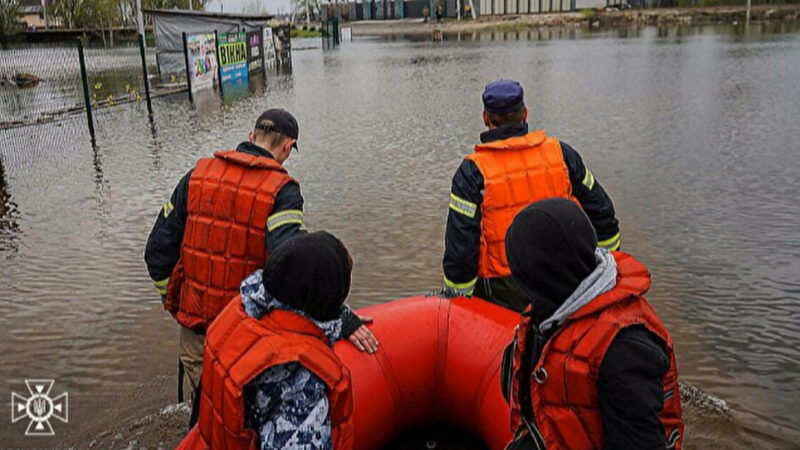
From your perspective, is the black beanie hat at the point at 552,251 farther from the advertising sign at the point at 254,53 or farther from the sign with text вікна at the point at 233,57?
the advertising sign at the point at 254,53

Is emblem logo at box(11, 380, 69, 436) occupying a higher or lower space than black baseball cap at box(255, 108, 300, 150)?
lower

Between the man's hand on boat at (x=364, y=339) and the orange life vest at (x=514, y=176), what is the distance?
82 cm

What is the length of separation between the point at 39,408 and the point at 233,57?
18327 mm

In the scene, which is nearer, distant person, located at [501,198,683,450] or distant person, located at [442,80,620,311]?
distant person, located at [501,198,683,450]

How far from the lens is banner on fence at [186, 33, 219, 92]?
1795 cm

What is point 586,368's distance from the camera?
176cm

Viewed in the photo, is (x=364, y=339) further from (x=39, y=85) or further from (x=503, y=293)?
(x=39, y=85)

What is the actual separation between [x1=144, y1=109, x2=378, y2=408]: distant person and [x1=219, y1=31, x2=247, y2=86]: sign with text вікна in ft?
58.3

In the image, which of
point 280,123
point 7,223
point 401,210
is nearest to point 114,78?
point 7,223

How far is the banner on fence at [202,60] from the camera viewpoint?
1795cm

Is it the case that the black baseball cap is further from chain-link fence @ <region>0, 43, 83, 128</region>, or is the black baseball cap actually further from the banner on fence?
the banner on fence

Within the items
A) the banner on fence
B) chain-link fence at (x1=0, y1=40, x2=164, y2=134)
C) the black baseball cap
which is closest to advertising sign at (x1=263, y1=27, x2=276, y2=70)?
chain-link fence at (x1=0, y1=40, x2=164, y2=134)

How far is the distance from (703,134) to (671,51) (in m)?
17.8

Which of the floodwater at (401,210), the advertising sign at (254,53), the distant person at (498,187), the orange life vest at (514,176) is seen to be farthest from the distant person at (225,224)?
the advertising sign at (254,53)
